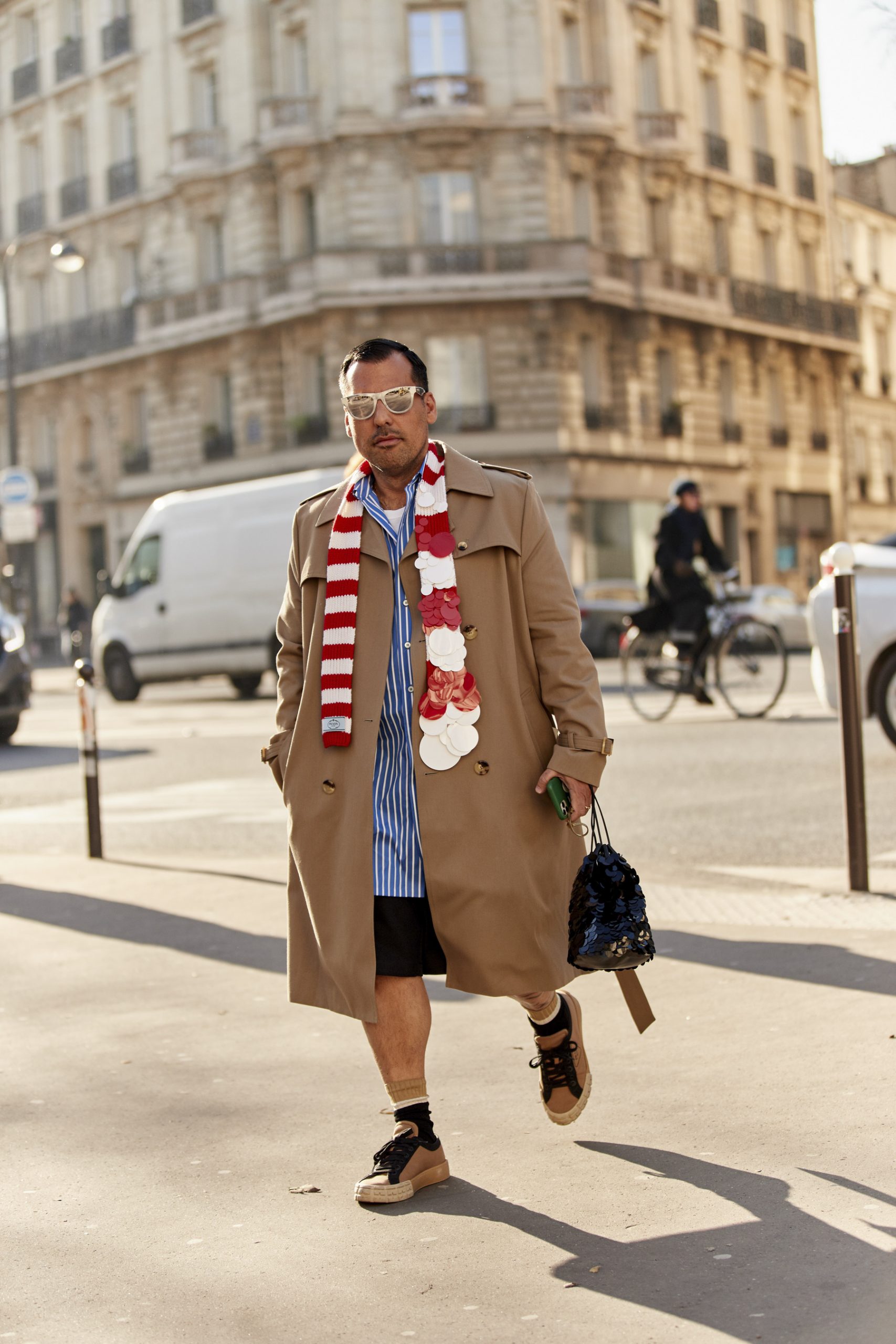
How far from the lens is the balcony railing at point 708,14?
42.7 m

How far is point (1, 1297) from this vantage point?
3193mm

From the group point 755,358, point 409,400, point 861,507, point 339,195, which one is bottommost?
point 409,400

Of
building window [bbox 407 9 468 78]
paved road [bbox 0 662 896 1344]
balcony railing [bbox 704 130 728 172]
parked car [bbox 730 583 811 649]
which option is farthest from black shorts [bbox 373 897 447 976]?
balcony railing [bbox 704 130 728 172]

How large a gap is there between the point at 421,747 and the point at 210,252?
39490mm

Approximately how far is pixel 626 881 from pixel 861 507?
162 feet

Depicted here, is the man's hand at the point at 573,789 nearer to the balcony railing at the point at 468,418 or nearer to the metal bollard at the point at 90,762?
the metal bollard at the point at 90,762

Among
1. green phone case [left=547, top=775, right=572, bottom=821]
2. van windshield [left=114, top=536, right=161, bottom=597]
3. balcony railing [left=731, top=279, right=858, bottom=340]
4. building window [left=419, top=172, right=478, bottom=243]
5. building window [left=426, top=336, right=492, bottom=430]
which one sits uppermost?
building window [left=419, top=172, right=478, bottom=243]

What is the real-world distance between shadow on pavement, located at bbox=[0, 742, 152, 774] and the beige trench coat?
10546 mm

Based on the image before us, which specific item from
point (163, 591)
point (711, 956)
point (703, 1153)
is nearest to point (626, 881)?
point (703, 1153)

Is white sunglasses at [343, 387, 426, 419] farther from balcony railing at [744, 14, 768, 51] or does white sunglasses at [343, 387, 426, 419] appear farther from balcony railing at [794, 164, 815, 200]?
balcony railing at [794, 164, 815, 200]

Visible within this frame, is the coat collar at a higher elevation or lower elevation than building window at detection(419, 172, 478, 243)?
lower

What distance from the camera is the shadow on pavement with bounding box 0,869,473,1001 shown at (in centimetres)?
616

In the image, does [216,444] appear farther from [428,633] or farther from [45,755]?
[428,633]

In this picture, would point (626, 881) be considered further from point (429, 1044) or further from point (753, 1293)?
point (429, 1044)
